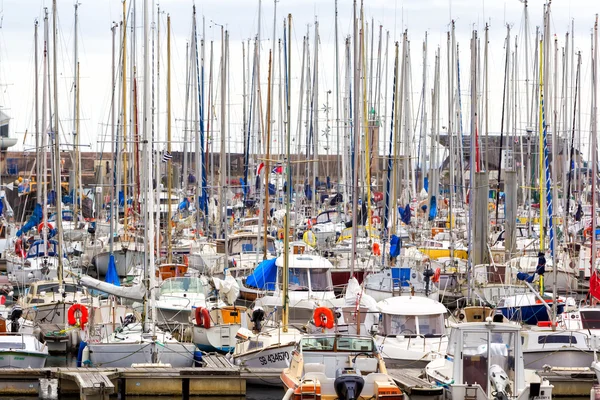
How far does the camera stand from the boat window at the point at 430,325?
28094mm

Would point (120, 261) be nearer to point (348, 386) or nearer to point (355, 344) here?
point (355, 344)

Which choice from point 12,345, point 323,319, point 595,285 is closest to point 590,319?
point 595,285

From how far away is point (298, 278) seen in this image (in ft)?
111

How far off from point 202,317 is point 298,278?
439cm

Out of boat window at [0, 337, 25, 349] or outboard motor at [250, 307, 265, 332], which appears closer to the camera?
boat window at [0, 337, 25, 349]

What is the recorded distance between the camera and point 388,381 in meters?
22.3

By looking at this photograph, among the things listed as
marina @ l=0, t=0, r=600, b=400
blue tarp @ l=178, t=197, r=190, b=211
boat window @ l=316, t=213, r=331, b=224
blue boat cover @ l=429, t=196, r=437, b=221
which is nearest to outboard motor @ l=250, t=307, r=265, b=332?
marina @ l=0, t=0, r=600, b=400

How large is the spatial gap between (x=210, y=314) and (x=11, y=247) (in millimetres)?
21662

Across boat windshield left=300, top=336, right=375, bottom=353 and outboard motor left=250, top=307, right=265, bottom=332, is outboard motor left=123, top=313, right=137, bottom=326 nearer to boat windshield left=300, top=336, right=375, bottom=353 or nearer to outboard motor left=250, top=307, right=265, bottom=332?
outboard motor left=250, top=307, right=265, bottom=332

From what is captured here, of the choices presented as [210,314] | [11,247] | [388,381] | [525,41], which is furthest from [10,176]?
[388,381]

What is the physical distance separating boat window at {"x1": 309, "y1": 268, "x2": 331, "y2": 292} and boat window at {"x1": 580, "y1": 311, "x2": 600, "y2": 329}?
7710 millimetres

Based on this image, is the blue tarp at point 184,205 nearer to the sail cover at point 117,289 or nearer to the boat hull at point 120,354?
the sail cover at point 117,289

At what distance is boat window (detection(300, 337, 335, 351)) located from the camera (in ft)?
80.5

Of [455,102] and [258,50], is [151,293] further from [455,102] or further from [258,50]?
[455,102]
